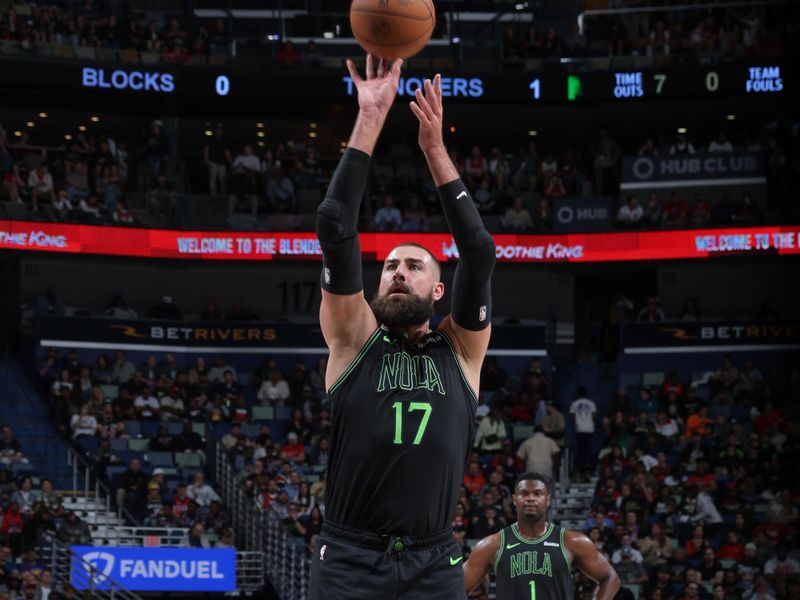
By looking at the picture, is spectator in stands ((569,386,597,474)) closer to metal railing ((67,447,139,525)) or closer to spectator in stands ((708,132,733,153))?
spectator in stands ((708,132,733,153))

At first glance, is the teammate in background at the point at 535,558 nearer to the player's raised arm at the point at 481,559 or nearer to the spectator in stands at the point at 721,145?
the player's raised arm at the point at 481,559

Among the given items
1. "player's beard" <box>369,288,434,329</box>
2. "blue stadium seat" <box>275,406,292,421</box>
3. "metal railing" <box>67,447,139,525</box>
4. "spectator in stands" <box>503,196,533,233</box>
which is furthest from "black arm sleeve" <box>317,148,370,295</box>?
"spectator in stands" <box>503,196,533,233</box>

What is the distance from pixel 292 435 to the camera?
87.5 ft

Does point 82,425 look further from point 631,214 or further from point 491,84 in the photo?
point 631,214

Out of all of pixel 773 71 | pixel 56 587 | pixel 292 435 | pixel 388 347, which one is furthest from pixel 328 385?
pixel 773 71

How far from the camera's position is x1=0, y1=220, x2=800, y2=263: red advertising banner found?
103 feet

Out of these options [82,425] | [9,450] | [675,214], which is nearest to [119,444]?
[82,425]

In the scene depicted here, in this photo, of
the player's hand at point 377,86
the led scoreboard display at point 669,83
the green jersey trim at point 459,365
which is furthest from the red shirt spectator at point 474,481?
the player's hand at point 377,86

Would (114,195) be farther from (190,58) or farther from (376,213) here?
(376,213)

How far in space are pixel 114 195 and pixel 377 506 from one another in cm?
2716

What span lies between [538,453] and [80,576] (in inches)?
355

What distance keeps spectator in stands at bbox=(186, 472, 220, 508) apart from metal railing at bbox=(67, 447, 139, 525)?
1.16 m

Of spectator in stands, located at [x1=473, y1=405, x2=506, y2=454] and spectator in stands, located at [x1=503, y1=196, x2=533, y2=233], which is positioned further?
spectator in stands, located at [x1=503, y1=196, x2=533, y2=233]

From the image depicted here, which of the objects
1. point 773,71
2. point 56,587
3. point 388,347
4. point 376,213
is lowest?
point 56,587
